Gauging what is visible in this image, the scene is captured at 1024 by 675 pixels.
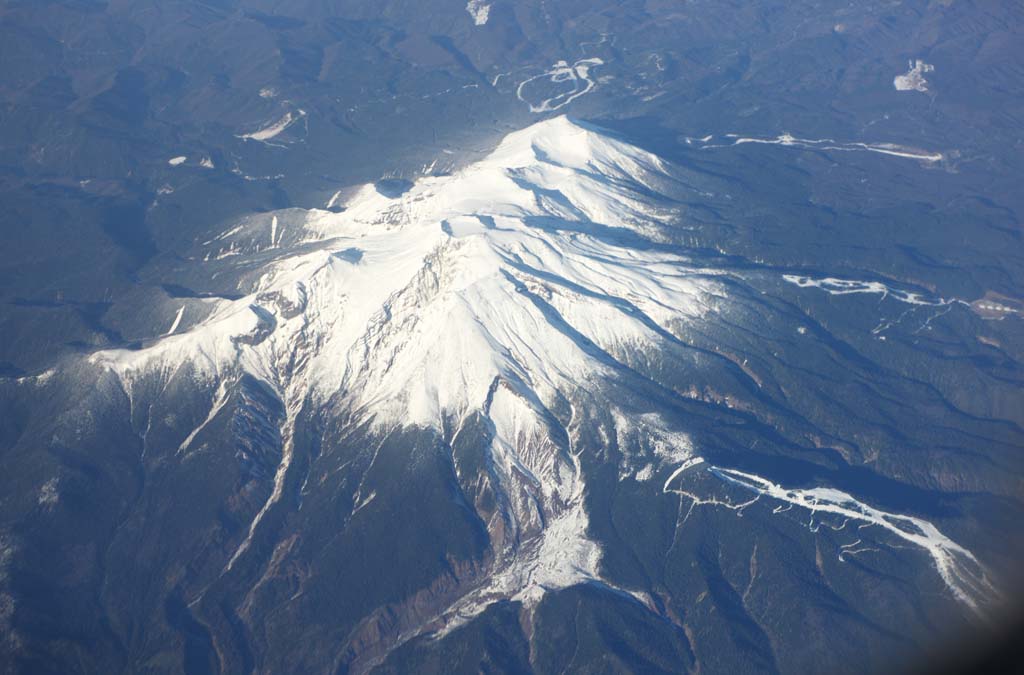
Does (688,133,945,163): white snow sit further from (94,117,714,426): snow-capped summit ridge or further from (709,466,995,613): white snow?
(709,466,995,613): white snow

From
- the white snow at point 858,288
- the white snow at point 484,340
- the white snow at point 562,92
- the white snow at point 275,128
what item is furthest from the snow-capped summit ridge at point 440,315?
the white snow at point 562,92

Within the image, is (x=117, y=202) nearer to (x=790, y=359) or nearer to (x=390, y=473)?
(x=390, y=473)

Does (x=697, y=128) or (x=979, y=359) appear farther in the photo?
(x=697, y=128)

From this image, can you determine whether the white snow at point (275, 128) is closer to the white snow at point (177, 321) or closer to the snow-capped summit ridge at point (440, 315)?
the snow-capped summit ridge at point (440, 315)

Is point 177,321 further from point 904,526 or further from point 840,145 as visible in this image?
point 840,145

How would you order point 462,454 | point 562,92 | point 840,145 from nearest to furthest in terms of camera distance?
point 462,454 < point 840,145 < point 562,92

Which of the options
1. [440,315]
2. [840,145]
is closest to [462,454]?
[440,315]

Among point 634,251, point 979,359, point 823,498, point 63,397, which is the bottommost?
point 979,359

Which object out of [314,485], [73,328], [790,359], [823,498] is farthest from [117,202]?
[823,498]

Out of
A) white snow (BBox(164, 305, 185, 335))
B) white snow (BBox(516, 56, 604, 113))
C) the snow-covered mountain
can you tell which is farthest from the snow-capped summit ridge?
white snow (BBox(516, 56, 604, 113))
